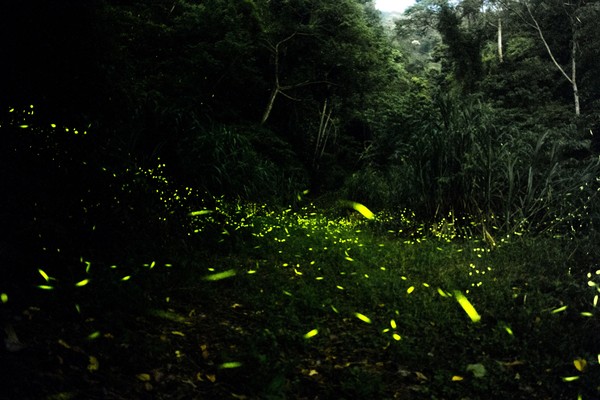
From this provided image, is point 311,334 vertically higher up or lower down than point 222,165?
lower down

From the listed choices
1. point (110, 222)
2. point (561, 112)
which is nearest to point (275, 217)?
point (110, 222)

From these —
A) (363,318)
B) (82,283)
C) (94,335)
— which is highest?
(82,283)

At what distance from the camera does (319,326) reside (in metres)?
3.09

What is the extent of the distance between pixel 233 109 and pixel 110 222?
25.9 feet

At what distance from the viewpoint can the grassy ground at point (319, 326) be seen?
221 cm

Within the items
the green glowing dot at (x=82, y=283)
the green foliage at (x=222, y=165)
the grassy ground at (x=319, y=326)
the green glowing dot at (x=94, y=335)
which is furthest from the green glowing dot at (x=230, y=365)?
the green foliage at (x=222, y=165)

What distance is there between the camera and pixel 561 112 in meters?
16.4

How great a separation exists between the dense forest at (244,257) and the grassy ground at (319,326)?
0.05ft

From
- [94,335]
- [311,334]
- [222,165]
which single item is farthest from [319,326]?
[222,165]

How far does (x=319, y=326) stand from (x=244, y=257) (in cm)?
163

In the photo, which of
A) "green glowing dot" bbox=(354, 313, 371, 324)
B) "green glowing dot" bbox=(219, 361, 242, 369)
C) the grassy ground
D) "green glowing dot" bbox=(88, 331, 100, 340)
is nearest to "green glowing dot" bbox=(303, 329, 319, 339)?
the grassy ground

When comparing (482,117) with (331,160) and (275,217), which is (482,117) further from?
(331,160)

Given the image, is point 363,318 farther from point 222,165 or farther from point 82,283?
point 222,165

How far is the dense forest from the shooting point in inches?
94.5
